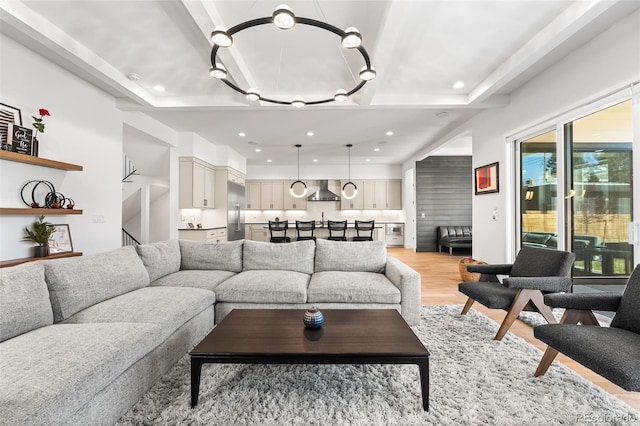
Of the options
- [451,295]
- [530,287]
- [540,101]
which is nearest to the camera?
[530,287]

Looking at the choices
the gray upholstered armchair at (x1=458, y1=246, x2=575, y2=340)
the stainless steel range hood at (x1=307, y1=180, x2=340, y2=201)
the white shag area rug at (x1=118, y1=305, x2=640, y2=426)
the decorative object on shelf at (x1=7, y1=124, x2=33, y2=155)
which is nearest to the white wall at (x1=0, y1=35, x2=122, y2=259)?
the decorative object on shelf at (x1=7, y1=124, x2=33, y2=155)

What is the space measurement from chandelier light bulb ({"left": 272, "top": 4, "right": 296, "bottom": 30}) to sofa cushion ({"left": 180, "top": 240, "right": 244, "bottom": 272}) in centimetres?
229

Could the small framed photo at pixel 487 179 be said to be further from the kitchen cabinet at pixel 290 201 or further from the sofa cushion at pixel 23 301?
the kitchen cabinet at pixel 290 201

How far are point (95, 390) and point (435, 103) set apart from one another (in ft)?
14.8

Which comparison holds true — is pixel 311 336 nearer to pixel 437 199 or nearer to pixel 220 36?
pixel 220 36

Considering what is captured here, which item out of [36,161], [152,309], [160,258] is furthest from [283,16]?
[36,161]

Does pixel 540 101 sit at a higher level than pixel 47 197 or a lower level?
higher

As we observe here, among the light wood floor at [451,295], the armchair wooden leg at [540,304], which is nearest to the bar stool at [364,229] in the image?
the light wood floor at [451,295]

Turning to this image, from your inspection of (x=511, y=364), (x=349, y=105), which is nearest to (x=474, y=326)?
(x=511, y=364)

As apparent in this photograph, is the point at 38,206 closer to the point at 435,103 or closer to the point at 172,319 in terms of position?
the point at 172,319

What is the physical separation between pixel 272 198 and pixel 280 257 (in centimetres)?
614

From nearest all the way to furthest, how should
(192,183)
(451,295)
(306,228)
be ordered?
1. (451,295)
2. (192,183)
3. (306,228)

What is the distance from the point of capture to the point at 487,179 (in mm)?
4398

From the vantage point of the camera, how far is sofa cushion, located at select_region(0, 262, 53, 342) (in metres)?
1.46
